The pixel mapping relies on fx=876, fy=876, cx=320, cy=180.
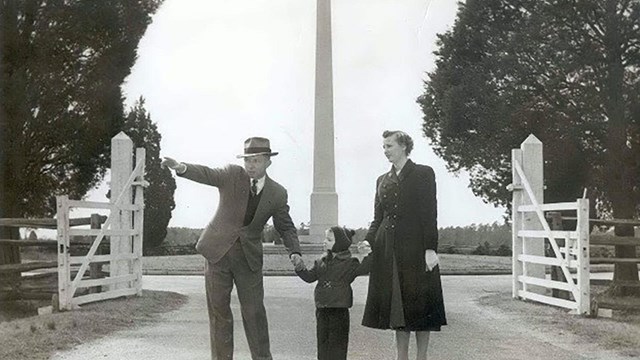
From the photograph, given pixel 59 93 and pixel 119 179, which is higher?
pixel 59 93

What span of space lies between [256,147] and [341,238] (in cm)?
84

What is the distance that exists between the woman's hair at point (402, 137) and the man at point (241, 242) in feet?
2.58

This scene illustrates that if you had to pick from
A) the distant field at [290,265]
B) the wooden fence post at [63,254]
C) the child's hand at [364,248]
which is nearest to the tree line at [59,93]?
the wooden fence post at [63,254]

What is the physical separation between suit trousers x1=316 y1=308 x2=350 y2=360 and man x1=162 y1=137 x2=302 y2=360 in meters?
0.44

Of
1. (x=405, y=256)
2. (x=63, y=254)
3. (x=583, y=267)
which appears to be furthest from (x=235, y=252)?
(x=583, y=267)

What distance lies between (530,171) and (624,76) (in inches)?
66.7

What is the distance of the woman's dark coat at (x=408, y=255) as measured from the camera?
5820 mm

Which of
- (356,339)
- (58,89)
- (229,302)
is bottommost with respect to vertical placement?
(356,339)

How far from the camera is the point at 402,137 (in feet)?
19.0

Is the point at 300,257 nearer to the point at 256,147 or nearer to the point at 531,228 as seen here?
the point at 256,147

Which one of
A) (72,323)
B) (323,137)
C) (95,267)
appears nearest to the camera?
(72,323)

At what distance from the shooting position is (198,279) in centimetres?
1572

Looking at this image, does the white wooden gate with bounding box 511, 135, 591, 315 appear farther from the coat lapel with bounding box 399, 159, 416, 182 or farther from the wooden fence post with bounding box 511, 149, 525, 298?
the coat lapel with bounding box 399, 159, 416, 182

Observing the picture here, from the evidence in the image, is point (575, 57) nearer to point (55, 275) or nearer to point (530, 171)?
point (530, 171)
